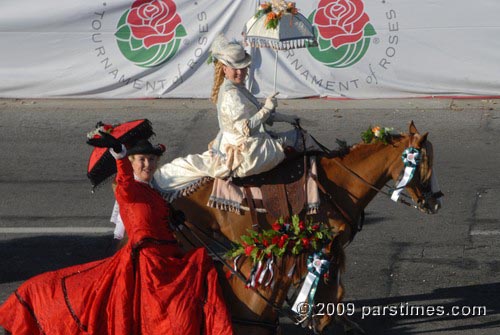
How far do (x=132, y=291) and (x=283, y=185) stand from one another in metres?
2.49

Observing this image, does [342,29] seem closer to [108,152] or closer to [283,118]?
[283,118]

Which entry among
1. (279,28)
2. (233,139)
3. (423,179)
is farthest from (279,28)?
(423,179)

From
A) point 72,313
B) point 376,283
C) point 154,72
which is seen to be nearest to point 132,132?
point 72,313

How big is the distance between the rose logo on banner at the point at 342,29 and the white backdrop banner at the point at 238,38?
16 millimetres

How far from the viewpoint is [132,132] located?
6.99m

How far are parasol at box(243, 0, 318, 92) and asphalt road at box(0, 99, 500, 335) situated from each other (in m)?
0.84

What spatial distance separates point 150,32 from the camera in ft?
50.0

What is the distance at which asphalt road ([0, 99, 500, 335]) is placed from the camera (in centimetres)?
907

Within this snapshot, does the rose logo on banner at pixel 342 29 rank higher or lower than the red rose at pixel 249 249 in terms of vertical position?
lower

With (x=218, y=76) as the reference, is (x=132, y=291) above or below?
below

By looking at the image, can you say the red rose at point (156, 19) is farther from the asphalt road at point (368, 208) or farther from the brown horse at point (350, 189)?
the brown horse at point (350, 189)

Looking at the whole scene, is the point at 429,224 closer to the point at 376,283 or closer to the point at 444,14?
the point at 376,283

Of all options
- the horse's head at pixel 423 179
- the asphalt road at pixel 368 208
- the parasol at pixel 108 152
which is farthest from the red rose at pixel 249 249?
the horse's head at pixel 423 179

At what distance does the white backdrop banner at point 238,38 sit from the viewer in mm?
14945
